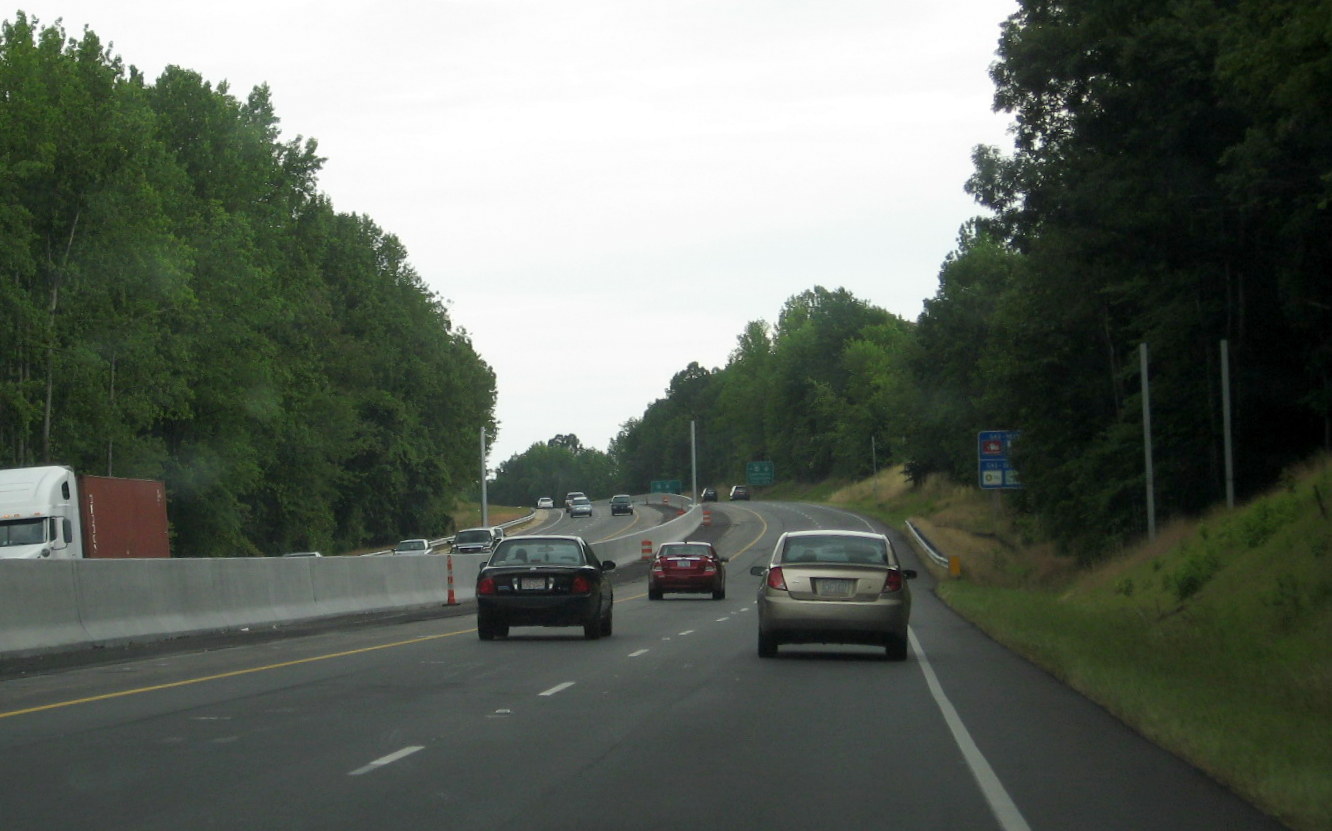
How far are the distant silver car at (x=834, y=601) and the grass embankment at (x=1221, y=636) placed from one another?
1.97 meters

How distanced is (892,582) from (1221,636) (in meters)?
4.19

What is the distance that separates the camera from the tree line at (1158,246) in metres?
29.1

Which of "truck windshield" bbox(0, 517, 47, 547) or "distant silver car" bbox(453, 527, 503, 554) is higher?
"truck windshield" bbox(0, 517, 47, 547)

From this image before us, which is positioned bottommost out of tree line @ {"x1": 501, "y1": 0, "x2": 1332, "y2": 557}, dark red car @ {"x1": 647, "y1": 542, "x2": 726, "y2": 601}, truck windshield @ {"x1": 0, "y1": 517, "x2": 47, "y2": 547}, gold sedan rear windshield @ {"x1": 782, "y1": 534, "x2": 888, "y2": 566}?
dark red car @ {"x1": 647, "y1": 542, "x2": 726, "y2": 601}

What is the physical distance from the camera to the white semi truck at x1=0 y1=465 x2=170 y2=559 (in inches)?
1362

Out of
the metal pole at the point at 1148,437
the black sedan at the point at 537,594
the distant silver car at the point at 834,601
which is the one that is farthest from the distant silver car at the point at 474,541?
the distant silver car at the point at 834,601

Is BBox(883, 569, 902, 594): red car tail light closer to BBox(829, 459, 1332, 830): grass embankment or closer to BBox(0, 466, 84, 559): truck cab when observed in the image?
BBox(829, 459, 1332, 830): grass embankment

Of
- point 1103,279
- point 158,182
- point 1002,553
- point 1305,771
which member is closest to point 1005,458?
point 1002,553

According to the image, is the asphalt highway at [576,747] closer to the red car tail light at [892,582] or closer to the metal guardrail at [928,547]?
the red car tail light at [892,582]

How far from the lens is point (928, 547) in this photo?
232ft

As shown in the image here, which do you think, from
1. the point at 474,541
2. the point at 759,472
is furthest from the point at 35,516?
the point at 759,472

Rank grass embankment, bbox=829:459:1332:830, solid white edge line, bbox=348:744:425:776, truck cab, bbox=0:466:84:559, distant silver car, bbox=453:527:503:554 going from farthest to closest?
distant silver car, bbox=453:527:503:554, truck cab, bbox=0:466:84:559, grass embankment, bbox=829:459:1332:830, solid white edge line, bbox=348:744:425:776

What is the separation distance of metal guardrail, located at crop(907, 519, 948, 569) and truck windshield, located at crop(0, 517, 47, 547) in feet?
115

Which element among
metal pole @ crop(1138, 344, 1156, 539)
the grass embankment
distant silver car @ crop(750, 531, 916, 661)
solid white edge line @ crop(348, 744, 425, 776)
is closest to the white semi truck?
distant silver car @ crop(750, 531, 916, 661)
